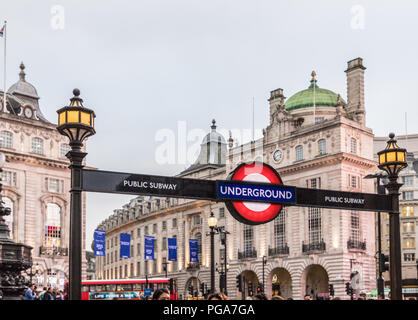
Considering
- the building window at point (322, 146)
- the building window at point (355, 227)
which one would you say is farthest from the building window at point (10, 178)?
the building window at point (355, 227)

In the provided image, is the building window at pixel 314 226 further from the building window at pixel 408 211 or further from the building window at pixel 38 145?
the building window at pixel 38 145

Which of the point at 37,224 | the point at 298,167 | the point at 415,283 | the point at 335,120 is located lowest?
the point at 415,283

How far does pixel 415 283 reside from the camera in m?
84.2

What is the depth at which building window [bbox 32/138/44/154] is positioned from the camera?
7300 centimetres

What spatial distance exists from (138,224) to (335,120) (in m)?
48.6

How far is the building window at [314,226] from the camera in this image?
70188 mm

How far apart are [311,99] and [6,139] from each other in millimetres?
36302

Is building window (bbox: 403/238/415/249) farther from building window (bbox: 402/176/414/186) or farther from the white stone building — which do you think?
the white stone building

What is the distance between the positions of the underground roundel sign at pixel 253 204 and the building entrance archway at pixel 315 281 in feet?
202

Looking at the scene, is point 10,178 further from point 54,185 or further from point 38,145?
point 54,185

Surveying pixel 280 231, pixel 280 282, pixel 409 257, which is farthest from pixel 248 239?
pixel 409 257

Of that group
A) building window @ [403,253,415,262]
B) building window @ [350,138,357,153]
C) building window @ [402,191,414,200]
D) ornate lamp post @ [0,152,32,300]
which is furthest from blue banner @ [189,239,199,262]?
ornate lamp post @ [0,152,32,300]
